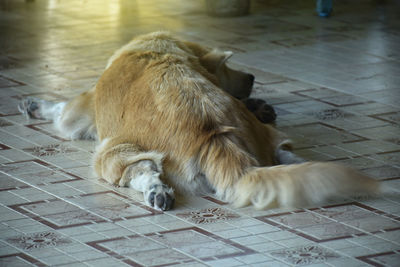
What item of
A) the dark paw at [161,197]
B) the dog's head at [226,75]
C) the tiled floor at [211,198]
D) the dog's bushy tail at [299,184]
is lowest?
the tiled floor at [211,198]

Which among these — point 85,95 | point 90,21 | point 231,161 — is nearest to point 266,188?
point 231,161

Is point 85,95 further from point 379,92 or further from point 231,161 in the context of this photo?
point 379,92

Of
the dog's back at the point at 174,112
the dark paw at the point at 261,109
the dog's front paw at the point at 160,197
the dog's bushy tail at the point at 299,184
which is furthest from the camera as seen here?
the dark paw at the point at 261,109

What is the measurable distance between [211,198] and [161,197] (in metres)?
0.26

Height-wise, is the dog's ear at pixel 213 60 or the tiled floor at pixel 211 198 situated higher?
the dog's ear at pixel 213 60

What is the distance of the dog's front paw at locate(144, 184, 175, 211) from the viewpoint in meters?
3.75

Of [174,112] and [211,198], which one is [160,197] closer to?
[211,198]

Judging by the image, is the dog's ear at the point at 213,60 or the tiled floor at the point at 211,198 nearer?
the tiled floor at the point at 211,198

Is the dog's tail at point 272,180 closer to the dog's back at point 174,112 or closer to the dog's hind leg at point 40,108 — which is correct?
the dog's back at point 174,112

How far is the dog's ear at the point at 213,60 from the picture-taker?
459cm

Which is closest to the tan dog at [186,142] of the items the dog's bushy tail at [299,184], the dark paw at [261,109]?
the dog's bushy tail at [299,184]

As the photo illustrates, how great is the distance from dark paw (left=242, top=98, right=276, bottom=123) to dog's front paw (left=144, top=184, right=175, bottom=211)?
152 centimetres

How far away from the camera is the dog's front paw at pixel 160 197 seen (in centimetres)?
375

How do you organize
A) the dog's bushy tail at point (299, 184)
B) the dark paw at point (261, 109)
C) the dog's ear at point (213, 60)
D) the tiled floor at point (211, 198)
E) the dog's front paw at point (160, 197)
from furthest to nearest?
1. the dark paw at point (261, 109)
2. the dog's ear at point (213, 60)
3. the dog's front paw at point (160, 197)
4. the dog's bushy tail at point (299, 184)
5. the tiled floor at point (211, 198)
